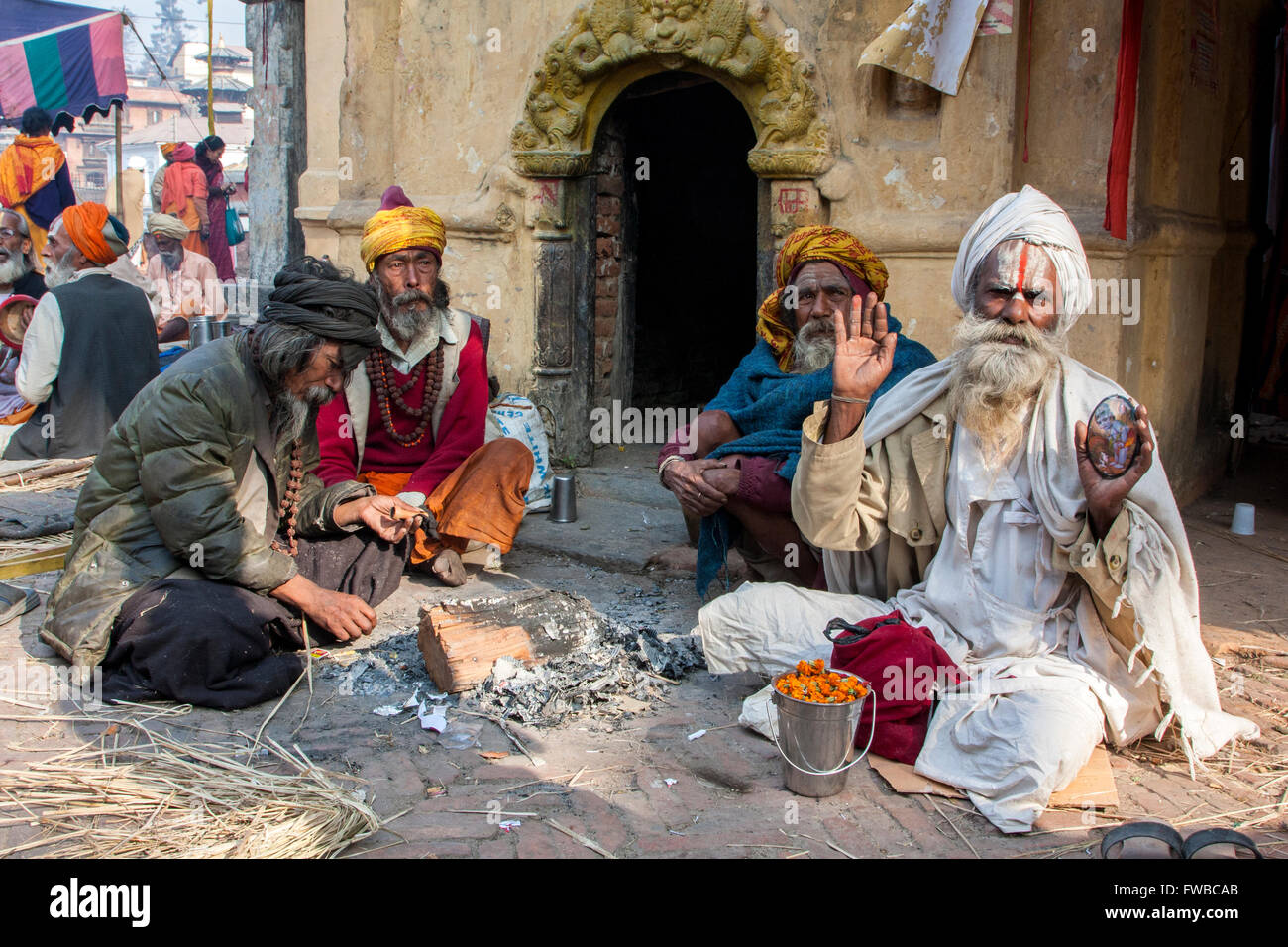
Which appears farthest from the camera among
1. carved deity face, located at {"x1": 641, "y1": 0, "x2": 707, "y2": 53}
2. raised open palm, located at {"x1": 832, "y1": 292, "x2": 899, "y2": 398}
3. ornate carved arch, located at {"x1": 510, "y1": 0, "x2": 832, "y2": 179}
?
carved deity face, located at {"x1": 641, "y1": 0, "x2": 707, "y2": 53}

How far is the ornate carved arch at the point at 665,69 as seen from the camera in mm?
5992

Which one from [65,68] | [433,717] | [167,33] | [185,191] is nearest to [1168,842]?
[433,717]

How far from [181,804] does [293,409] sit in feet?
5.24

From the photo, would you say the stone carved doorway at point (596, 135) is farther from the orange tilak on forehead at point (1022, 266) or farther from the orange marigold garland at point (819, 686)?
the orange marigold garland at point (819, 686)

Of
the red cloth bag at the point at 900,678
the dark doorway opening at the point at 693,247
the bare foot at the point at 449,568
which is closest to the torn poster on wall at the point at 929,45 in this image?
the bare foot at the point at 449,568

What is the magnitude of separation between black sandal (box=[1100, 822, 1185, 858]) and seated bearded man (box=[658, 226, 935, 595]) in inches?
80.7

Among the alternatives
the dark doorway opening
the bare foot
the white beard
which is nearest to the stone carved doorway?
the bare foot

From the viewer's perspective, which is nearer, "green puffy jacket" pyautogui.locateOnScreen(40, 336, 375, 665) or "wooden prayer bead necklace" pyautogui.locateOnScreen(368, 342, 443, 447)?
"green puffy jacket" pyautogui.locateOnScreen(40, 336, 375, 665)

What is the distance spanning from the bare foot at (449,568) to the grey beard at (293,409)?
1188mm

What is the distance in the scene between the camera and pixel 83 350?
7.38m

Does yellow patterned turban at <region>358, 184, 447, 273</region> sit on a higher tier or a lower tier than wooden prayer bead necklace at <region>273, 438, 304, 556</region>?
higher

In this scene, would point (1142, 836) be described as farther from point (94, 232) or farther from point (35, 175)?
point (35, 175)

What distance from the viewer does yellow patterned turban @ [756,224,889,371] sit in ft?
16.0

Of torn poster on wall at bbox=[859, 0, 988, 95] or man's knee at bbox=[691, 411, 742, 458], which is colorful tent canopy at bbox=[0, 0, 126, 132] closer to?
torn poster on wall at bbox=[859, 0, 988, 95]
